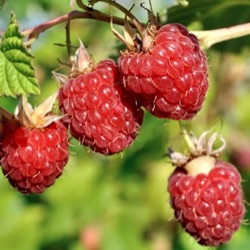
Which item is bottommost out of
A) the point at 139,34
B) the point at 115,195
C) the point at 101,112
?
the point at 115,195

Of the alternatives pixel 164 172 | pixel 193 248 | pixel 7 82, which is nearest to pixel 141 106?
pixel 7 82

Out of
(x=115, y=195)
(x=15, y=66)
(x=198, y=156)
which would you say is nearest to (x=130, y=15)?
(x=15, y=66)

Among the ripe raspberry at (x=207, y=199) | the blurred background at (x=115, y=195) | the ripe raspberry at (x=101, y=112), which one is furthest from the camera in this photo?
the blurred background at (x=115, y=195)

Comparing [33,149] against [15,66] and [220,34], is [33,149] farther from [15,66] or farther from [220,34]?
[220,34]

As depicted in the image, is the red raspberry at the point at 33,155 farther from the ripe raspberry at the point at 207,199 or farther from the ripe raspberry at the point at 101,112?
the ripe raspberry at the point at 207,199

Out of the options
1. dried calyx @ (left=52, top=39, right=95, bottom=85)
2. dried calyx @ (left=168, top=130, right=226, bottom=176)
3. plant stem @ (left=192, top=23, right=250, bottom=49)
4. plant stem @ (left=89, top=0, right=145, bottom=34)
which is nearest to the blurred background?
dried calyx @ (left=168, top=130, right=226, bottom=176)

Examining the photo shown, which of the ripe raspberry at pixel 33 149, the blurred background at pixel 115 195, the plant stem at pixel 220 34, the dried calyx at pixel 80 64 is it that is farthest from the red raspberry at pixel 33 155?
the blurred background at pixel 115 195

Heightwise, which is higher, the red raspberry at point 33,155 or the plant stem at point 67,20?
the plant stem at point 67,20

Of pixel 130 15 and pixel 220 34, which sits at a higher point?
pixel 130 15
